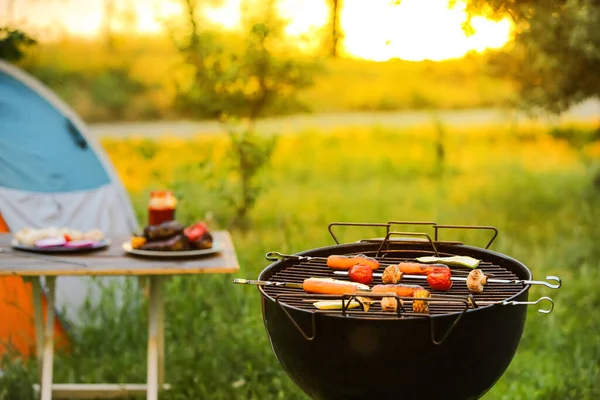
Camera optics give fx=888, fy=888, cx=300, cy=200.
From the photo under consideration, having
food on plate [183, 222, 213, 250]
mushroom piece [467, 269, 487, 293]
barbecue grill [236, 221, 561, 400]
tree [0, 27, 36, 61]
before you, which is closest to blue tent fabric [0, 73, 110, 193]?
tree [0, 27, 36, 61]

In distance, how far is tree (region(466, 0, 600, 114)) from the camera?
14.5ft

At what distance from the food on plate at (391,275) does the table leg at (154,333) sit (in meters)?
1.22

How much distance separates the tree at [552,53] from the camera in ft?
14.5

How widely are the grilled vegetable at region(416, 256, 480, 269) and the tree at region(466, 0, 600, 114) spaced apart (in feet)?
3.61

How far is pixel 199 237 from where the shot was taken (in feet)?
12.1

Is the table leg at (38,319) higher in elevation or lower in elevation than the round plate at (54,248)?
lower

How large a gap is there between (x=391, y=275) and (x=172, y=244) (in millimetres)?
1025

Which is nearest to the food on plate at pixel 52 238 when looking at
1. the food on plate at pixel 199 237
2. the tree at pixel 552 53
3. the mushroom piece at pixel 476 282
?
the food on plate at pixel 199 237

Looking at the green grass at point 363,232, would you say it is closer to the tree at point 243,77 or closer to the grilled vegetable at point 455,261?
the tree at point 243,77

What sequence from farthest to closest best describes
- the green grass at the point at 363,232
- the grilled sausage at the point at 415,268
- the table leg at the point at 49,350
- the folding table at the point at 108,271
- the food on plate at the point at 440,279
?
the green grass at the point at 363,232
the table leg at the point at 49,350
the folding table at the point at 108,271
the grilled sausage at the point at 415,268
the food on plate at the point at 440,279

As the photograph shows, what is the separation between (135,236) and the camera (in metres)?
3.80

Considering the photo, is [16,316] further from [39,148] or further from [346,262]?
[346,262]

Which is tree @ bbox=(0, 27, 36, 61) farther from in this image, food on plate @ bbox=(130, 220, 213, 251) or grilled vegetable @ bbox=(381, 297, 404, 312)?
grilled vegetable @ bbox=(381, 297, 404, 312)

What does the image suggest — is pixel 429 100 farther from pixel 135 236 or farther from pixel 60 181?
pixel 135 236
